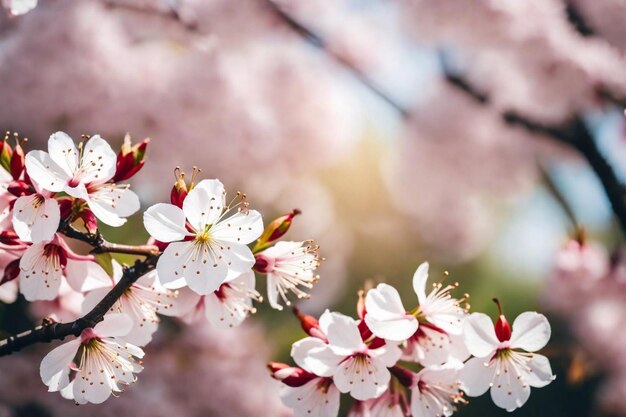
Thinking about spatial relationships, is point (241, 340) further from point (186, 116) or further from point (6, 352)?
point (6, 352)

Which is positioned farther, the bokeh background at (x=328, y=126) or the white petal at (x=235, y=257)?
the bokeh background at (x=328, y=126)

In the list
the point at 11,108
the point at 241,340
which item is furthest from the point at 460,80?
the point at 11,108

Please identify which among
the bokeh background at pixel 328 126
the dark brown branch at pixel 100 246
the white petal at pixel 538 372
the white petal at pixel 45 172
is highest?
the white petal at pixel 45 172

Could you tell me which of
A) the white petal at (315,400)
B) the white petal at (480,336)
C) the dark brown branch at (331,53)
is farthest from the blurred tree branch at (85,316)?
the dark brown branch at (331,53)

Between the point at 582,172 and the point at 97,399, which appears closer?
the point at 97,399

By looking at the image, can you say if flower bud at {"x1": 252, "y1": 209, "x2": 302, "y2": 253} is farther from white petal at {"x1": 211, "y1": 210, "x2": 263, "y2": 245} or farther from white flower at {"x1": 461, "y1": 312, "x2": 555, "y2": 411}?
white flower at {"x1": 461, "y1": 312, "x2": 555, "y2": 411}

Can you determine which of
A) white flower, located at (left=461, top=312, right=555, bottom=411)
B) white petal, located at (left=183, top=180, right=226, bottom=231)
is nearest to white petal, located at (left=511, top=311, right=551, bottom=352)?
white flower, located at (left=461, top=312, right=555, bottom=411)

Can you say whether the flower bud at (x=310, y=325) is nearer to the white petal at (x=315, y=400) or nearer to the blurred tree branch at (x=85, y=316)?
the white petal at (x=315, y=400)
